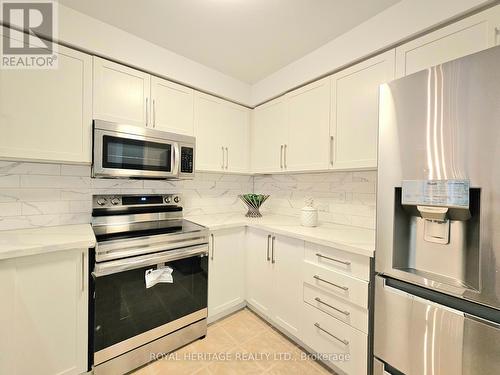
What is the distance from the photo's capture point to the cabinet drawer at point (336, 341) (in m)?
1.29

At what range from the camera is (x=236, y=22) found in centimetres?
156

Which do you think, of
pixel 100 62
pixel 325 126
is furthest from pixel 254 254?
pixel 100 62

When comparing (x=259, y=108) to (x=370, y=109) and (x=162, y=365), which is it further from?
(x=162, y=365)

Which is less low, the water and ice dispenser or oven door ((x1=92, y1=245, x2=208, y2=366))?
the water and ice dispenser

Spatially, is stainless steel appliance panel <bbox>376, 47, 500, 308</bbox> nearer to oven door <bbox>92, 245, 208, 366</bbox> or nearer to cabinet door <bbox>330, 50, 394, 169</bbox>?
cabinet door <bbox>330, 50, 394, 169</bbox>

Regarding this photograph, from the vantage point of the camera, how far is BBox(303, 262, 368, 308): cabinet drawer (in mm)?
1273

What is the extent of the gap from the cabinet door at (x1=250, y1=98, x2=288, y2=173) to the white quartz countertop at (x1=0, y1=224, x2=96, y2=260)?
5.25 ft

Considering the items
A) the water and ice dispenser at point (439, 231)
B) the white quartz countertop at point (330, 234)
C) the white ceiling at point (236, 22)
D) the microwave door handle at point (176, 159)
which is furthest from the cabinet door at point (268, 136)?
the water and ice dispenser at point (439, 231)

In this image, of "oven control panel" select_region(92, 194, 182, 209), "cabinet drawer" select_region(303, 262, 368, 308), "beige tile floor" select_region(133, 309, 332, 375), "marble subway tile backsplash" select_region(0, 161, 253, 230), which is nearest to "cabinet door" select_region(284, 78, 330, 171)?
"cabinet drawer" select_region(303, 262, 368, 308)

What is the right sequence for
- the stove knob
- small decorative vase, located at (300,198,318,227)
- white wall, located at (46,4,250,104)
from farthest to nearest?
small decorative vase, located at (300,198,318,227)
the stove knob
white wall, located at (46,4,250,104)

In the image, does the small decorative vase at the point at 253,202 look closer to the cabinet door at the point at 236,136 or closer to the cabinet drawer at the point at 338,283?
the cabinet door at the point at 236,136

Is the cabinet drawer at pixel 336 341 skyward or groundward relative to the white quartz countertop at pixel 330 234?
groundward

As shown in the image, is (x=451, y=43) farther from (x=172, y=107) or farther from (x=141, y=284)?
(x=141, y=284)

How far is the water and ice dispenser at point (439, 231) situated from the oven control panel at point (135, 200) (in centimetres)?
183
